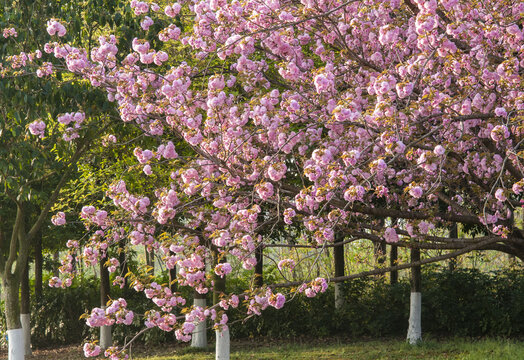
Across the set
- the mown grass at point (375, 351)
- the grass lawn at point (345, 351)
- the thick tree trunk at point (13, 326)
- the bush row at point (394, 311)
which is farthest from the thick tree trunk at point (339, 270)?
the thick tree trunk at point (13, 326)

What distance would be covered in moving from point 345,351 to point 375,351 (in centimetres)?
68

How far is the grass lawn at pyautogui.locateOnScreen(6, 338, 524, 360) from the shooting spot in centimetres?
1123

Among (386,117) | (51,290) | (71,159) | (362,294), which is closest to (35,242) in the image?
(51,290)

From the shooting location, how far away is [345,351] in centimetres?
1288

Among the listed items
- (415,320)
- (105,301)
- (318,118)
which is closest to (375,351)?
(415,320)

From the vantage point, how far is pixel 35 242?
669 inches

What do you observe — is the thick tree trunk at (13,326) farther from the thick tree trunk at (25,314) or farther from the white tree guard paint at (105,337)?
the thick tree trunk at (25,314)

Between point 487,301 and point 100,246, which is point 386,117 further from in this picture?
point 487,301

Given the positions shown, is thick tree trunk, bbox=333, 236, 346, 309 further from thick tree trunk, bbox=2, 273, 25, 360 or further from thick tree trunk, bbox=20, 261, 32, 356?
thick tree trunk, bbox=20, 261, 32, 356

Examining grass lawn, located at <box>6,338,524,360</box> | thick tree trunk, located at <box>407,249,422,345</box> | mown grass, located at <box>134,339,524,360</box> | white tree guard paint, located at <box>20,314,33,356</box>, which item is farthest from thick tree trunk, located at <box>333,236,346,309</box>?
white tree guard paint, located at <box>20,314,33,356</box>

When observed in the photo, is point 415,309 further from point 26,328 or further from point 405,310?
point 26,328

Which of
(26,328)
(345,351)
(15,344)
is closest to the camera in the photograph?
(15,344)

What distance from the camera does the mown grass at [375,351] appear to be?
11062mm

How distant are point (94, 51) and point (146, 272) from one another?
2.59 m
